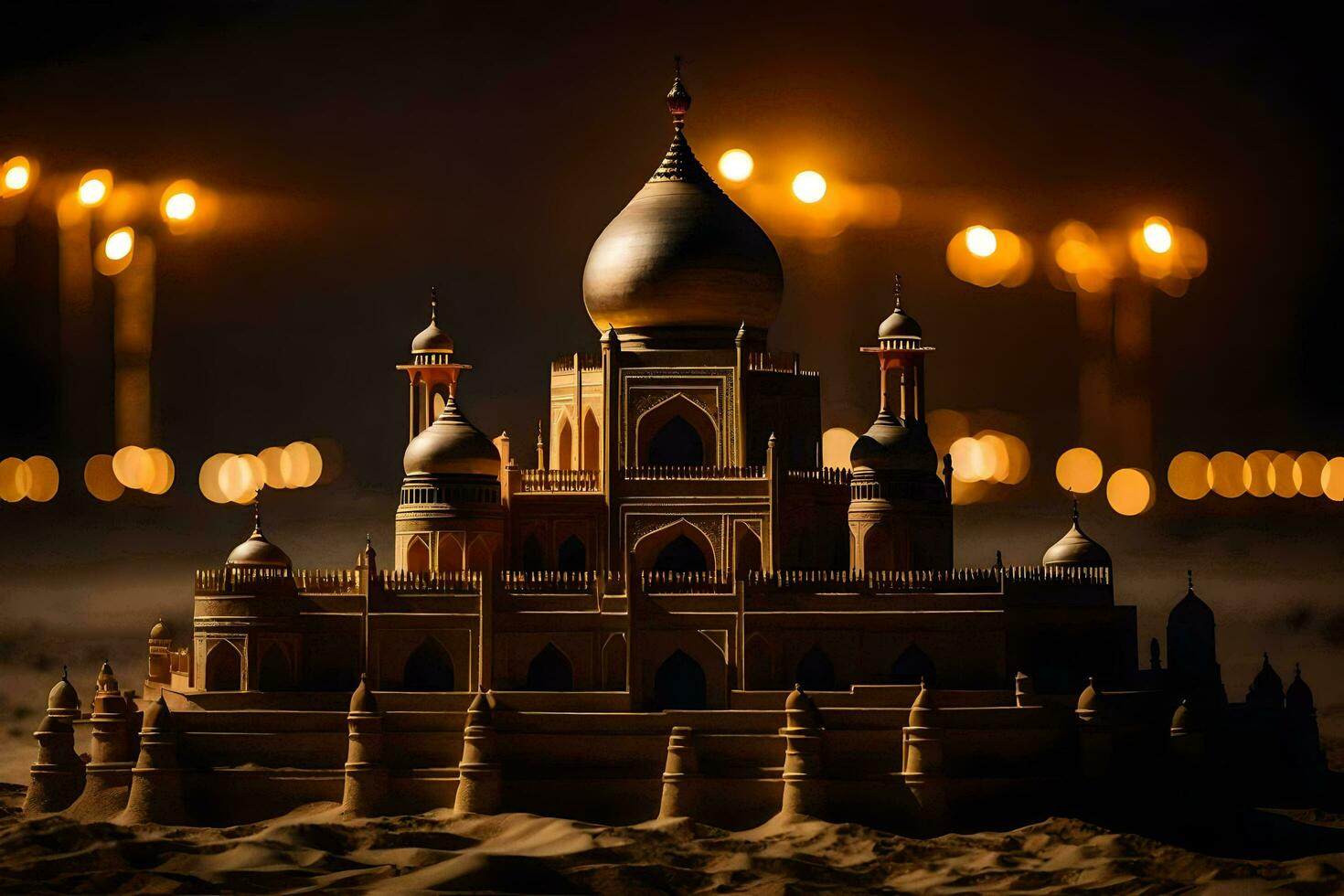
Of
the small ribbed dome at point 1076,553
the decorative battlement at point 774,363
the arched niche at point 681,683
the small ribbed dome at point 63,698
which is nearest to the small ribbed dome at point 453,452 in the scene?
the arched niche at point 681,683

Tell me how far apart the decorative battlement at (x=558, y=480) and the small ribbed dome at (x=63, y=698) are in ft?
30.5

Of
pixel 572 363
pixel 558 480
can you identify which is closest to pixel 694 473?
pixel 558 480

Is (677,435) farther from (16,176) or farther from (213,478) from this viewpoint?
(16,176)

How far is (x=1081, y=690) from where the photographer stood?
197ft

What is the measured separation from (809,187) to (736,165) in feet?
5.16

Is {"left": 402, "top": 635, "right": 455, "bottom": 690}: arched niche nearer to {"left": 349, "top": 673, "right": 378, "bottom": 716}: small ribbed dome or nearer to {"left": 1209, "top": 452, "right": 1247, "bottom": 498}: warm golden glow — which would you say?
{"left": 349, "top": 673, "right": 378, "bottom": 716}: small ribbed dome

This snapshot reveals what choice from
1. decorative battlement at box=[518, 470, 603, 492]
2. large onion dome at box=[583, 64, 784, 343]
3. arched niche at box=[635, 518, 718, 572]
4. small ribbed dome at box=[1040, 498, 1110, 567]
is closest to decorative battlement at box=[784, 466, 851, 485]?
arched niche at box=[635, 518, 718, 572]

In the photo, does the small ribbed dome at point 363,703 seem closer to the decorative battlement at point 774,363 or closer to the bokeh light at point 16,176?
the decorative battlement at point 774,363

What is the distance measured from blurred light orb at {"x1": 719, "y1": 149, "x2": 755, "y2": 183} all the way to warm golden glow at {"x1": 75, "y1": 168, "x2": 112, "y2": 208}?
12.5 metres

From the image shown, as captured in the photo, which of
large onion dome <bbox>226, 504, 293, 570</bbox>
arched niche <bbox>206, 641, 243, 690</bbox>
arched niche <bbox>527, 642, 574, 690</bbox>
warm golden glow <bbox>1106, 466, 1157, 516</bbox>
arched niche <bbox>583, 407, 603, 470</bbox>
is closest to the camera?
arched niche <bbox>206, 641, 243, 690</bbox>

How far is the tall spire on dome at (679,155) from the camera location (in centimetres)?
6556

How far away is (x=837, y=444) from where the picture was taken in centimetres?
6894

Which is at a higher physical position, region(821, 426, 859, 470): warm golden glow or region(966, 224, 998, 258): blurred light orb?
region(966, 224, 998, 258): blurred light orb

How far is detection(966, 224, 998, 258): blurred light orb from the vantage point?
6669 centimetres
